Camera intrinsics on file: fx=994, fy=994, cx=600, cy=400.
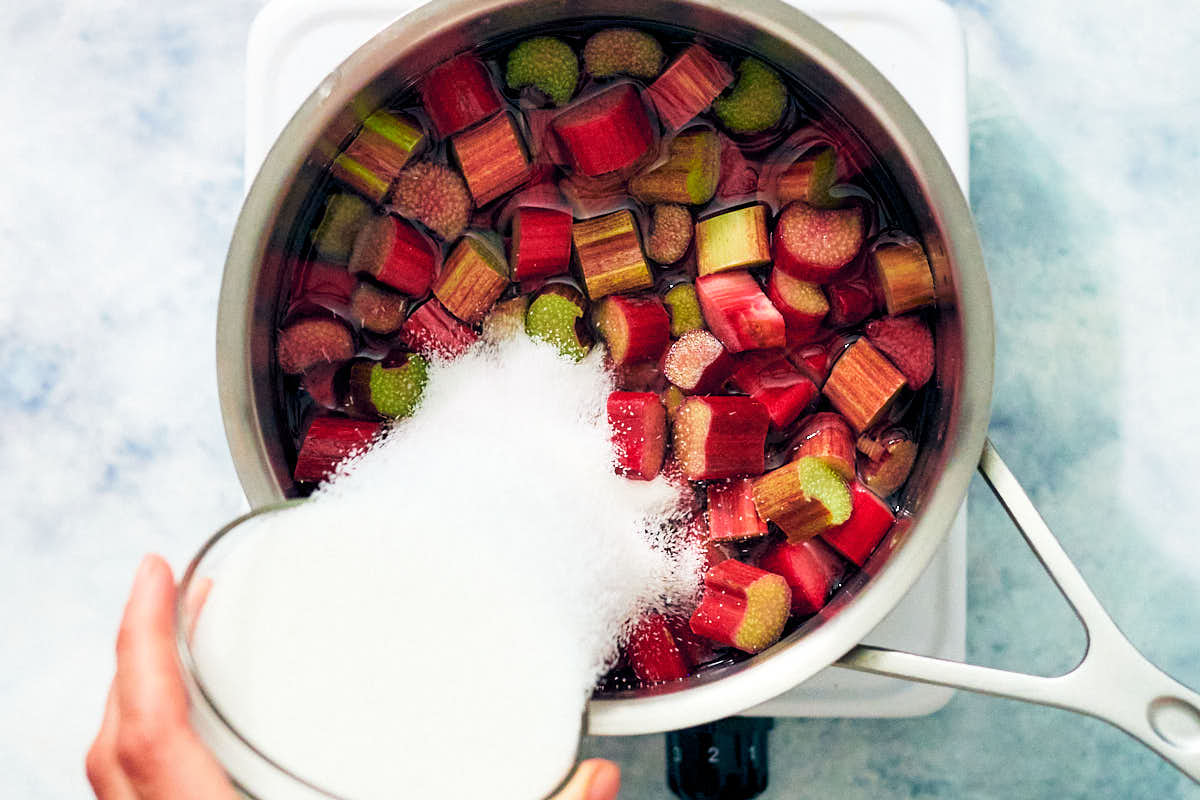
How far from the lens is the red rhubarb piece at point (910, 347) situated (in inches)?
37.3

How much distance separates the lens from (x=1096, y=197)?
113 centimetres

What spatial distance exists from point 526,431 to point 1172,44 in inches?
34.3

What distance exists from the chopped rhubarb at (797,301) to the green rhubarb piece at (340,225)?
410 millimetres

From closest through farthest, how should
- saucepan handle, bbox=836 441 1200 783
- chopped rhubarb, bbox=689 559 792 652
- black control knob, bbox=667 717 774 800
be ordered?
saucepan handle, bbox=836 441 1200 783 < chopped rhubarb, bbox=689 559 792 652 < black control knob, bbox=667 717 774 800

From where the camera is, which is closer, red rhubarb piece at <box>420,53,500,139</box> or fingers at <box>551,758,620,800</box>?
fingers at <box>551,758,620,800</box>

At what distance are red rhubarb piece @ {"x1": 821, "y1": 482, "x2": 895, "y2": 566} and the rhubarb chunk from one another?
462mm

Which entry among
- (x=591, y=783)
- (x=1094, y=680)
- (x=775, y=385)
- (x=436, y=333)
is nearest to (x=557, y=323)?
(x=436, y=333)

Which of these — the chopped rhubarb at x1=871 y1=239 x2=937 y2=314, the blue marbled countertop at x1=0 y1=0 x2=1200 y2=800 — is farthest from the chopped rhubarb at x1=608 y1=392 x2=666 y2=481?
the blue marbled countertop at x1=0 y1=0 x2=1200 y2=800

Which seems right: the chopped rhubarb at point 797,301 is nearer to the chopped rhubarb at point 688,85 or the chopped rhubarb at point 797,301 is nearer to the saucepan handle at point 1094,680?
the chopped rhubarb at point 688,85

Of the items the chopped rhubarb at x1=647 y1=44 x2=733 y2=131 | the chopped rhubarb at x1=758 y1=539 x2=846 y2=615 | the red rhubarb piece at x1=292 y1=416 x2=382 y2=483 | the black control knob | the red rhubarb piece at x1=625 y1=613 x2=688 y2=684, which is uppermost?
the chopped rhubarb at x1=647 y1=44 x2=733 y2=131

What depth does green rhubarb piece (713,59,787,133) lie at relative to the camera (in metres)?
0.92

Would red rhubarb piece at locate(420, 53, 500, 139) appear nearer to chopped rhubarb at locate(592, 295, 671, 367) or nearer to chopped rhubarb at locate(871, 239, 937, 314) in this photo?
chopped rhubarb at locate(592, 295, 671, 367)

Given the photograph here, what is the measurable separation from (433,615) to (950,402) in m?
0.48

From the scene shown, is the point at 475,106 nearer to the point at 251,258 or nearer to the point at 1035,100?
the point at 251,258
